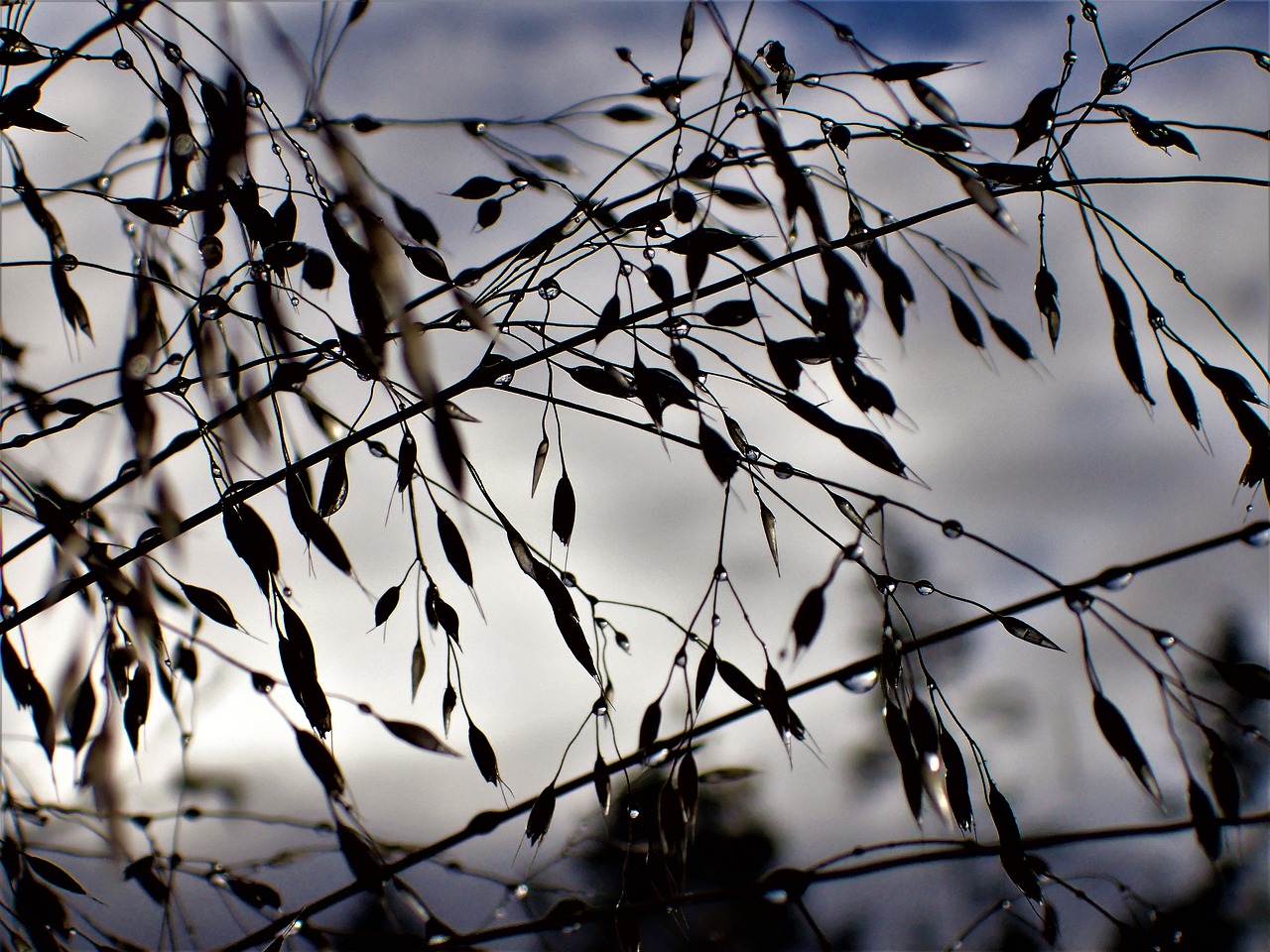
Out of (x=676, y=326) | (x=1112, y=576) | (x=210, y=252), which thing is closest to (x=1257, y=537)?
(x=1112, y=576)

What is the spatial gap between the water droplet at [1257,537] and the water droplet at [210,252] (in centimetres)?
121

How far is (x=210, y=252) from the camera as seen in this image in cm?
103

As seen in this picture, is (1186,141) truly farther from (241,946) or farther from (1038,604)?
(241,946)

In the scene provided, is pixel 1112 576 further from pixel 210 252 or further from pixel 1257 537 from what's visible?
pixel 210 252

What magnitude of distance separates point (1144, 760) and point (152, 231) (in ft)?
4.45

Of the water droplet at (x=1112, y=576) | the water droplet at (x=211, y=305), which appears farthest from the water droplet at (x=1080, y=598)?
the water droplet at (x=211, y=305)

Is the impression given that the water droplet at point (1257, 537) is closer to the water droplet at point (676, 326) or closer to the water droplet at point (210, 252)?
the water droplet at point (676, 326)

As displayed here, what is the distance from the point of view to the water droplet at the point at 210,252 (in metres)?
1.02

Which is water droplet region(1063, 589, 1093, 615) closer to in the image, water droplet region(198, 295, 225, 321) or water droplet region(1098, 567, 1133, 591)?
water droplet region(1098, 567, 1133, 591)

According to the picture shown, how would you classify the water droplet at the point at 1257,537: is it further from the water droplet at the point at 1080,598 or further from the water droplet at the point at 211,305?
the water droplet at the point at 211,305

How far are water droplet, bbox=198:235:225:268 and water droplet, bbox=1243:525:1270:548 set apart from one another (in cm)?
121

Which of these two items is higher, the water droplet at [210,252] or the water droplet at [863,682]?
the water droplet at [210,252]

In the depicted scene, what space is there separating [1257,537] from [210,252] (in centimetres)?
123

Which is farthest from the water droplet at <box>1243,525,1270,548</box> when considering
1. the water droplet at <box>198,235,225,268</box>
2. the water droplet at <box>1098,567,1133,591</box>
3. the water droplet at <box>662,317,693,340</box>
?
the water droplet at <box>198,235,225,268</box>
